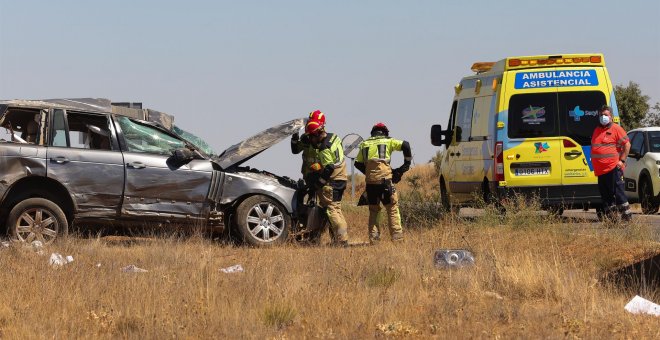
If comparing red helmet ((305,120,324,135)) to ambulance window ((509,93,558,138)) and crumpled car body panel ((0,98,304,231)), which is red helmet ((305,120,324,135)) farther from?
ambulance window ((509,93,558,138))

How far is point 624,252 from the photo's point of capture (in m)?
12.5

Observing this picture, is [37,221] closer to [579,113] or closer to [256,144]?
[256,144]

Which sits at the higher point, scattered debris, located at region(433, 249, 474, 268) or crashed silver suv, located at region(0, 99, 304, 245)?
crashed silver suv, located at region(0, 99, 304, 245)

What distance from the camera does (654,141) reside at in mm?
21625

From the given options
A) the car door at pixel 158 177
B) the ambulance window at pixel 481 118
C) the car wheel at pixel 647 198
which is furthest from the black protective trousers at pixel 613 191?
the car door at pixel 158 177

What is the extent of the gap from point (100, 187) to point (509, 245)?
4.64 meters

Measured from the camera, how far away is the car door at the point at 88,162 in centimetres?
1362

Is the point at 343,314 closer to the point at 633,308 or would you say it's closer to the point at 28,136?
the point at 633,308

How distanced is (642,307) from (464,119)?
8.89 m

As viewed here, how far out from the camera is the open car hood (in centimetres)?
1445

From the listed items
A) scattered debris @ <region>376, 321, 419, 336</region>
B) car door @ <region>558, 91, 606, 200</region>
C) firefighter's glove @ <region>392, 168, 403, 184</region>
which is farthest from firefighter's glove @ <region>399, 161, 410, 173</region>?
scattered debris @ <region>376, 321, 419, 336</region>

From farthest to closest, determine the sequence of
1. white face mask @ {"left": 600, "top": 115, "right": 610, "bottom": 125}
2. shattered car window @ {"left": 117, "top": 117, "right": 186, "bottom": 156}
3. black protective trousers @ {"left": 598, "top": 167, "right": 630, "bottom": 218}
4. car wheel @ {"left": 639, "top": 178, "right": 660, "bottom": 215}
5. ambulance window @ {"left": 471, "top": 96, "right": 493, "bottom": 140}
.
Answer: car wheel @ {"left": 639, "top": 178, "right": 660, "bottom": 215}, ambulance window @ {"left": 471, "top": 96, "right": 493, "bottom": 140}, black protective trousers @ {"left": 598, "top": 167, "right": 630, "bottom": 218}, white face mask @ {"left": 600, "top": 115, "right": 610, "bottom": 125}, shattered car window @ {"left": 117, "top": 117, "right": 186, "bottom": 156}

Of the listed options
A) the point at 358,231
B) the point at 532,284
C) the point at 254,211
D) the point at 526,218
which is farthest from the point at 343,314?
the point at 358,231

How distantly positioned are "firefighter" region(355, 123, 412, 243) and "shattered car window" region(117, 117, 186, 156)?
2.37 metres
